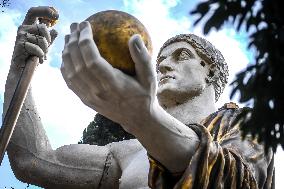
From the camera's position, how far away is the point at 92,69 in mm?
3396

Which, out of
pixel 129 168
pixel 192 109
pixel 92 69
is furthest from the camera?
pixel 192 109

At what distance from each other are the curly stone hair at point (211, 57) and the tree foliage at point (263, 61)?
3.79m

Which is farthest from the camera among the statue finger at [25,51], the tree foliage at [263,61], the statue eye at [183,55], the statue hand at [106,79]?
the statue eye at [183,55]

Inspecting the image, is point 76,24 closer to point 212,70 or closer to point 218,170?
point 218,170

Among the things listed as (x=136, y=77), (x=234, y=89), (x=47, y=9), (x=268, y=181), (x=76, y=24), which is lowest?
(x=268, y=181)

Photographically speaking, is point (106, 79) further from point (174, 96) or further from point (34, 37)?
point (174, 96)

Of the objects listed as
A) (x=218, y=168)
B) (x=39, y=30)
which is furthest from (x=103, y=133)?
(x=218, y=168)

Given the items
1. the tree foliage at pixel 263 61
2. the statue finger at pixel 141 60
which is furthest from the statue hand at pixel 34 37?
the tree foliage at pixel 263 61

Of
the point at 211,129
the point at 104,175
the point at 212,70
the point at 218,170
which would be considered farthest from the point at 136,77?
the point at 212,70

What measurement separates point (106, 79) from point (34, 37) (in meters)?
2.32

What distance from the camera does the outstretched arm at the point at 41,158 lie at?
18.7 ft

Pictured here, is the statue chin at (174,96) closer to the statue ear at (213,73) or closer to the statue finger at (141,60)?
the statue ear at (213,73)

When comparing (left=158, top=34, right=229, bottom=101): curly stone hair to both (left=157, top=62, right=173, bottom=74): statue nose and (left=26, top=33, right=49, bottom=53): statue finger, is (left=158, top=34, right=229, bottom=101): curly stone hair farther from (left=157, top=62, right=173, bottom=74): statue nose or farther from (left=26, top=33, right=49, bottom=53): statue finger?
(left=26, top=33, right=49, bottom=53): statue finger

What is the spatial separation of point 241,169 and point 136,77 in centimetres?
112
